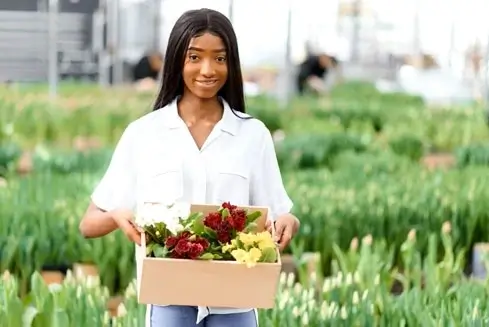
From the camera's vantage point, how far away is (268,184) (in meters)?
1.81

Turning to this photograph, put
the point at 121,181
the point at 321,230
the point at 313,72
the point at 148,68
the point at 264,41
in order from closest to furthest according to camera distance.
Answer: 1. the point at 121,181
2. the point at 321,230
3. the point at 148,68
4. the point at 313,72
5. the point at 264,41

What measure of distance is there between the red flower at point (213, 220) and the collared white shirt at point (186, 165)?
0.12 meters

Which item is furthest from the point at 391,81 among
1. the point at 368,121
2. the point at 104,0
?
the point at 368,121

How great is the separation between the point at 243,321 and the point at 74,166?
3453 millimetres

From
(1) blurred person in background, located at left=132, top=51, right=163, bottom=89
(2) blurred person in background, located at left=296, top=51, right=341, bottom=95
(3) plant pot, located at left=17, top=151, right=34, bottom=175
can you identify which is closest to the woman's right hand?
(3) plant pot, located at left=17, top=151, right=34, bottom=175

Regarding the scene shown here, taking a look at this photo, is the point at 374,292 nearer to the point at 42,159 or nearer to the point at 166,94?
the point at 166,94

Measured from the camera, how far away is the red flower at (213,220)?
161 cm

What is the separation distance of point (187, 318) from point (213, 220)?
7.5 inches

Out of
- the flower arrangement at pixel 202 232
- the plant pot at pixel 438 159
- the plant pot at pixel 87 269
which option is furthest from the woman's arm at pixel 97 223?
the plant pot at pixel 438 159

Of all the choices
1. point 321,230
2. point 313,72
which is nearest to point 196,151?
point 321,230

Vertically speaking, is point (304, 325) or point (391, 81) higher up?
point (304, 325)

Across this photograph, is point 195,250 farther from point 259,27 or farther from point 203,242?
point 259,27

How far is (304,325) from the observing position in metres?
2.24

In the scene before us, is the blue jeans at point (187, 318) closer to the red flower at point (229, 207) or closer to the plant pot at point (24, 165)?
the red flower at point (229, 207)
